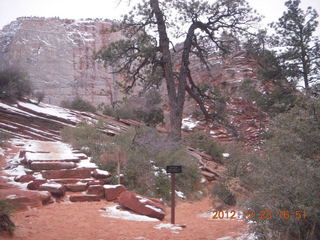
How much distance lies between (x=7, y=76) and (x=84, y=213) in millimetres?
14582

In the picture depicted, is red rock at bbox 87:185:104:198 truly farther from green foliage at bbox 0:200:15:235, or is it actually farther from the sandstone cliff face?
the sandstone cliff face

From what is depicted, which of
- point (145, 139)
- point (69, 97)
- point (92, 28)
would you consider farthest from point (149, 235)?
point (92, 28)

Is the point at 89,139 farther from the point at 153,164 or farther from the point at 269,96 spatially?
the point at 269,96

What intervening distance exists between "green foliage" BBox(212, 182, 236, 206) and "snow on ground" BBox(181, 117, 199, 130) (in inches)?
662

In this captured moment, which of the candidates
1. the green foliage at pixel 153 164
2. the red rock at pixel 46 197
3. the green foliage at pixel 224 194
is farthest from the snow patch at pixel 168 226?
the green foliage at pixel 153 164

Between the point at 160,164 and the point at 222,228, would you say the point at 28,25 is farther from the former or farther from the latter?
the point at 222,228

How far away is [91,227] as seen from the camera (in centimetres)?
511

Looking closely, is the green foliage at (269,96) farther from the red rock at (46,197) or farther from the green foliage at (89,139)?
the red rock at (46,197)

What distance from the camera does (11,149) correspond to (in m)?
11.1

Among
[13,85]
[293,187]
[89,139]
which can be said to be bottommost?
[293,187]

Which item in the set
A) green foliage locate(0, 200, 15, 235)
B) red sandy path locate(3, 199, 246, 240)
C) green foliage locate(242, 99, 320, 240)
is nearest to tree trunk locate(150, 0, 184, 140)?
red sandy path locate(3, 199, 246, 240)

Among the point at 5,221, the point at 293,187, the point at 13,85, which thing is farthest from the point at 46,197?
the point at 13,85

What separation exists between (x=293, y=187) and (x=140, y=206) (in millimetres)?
3313

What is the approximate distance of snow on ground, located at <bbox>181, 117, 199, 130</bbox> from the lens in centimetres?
2450
